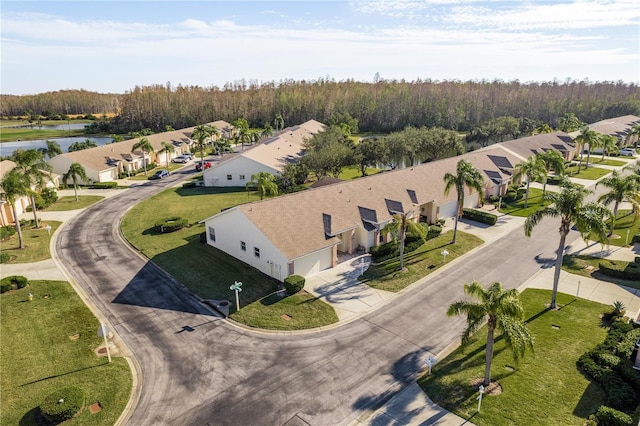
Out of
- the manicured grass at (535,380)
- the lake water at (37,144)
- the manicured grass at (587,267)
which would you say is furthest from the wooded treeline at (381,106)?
the manicured grass at (535,380)

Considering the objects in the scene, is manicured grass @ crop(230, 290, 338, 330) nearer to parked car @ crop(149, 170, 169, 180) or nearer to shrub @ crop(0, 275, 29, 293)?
shrub @ crop(0, 275, 29, 293)

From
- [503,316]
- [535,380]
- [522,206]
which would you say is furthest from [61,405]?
[522,206]

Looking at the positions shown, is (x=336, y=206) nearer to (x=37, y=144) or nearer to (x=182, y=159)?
(x=182, y=159)

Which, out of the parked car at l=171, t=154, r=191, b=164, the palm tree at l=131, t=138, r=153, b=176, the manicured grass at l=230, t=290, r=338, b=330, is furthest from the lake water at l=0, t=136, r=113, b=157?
the manicured grass at l=230, t=290, r=338, b=330

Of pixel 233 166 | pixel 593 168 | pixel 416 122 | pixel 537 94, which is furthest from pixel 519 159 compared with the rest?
pixel 537 94

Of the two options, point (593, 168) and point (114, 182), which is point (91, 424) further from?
point (593, 168)

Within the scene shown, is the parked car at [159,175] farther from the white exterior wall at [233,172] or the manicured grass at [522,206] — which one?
the manicured grass at [522,206]
